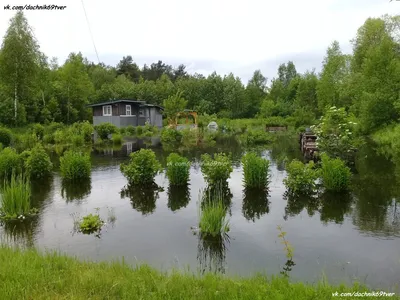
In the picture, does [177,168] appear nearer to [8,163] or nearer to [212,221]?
[212,221]

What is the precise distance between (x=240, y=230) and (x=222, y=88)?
5343 cm

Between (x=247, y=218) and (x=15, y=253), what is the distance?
5.05 m

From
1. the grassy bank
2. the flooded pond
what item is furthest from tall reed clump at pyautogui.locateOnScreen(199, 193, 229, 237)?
the grassy bank

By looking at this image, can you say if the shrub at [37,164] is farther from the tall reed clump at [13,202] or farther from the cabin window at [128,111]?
the cabin window at [128,111]

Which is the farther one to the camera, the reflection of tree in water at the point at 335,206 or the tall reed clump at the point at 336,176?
the tall reed clump at the point at 336,176

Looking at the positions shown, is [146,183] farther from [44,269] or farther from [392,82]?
[392,82]

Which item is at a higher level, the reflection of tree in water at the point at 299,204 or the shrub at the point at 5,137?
the shrub at the point at 5,137

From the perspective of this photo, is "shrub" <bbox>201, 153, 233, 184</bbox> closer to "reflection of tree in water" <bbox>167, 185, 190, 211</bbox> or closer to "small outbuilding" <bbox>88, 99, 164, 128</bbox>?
"reflection of tree in water" <bbox>167, 185, 190, 211</bbox>

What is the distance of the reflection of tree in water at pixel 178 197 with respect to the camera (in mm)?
9359

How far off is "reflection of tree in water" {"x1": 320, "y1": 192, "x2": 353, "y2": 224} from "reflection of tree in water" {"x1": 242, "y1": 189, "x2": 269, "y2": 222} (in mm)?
1469

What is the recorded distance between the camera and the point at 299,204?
30.6 ft

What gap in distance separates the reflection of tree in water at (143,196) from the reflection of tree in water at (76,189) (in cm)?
122

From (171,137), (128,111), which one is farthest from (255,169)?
(128,111)

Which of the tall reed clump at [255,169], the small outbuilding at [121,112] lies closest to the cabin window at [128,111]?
the small outbuilding at [121,112]
